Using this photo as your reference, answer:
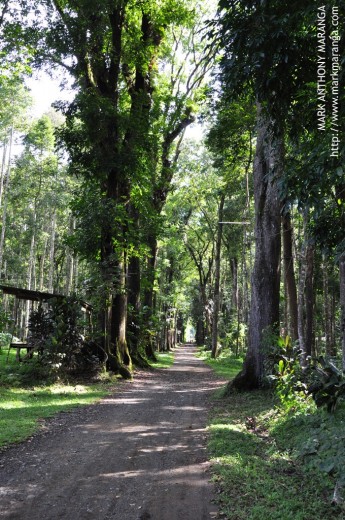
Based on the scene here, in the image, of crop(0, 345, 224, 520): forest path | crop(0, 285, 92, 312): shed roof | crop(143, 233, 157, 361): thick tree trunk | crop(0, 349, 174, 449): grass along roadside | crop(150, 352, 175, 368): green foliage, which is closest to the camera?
crop(0, 345, 224, 520): forest path

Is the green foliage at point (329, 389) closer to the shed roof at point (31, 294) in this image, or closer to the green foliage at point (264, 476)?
the green foliage at point (264, 476)

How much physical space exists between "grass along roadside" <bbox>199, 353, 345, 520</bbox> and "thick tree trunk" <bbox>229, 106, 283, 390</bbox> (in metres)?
2.49

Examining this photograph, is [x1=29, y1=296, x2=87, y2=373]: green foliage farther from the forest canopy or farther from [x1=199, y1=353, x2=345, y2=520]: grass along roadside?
[x1=199, y1=353, x2=345, y2=520]: grass along roadside

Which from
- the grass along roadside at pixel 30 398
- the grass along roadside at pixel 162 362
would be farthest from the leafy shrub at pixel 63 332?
the grass along roadside at pixel 162 362

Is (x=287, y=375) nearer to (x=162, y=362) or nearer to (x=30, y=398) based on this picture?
(x=30, y=398)

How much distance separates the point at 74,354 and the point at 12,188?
23.6 metres

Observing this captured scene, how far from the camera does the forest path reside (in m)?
4.00

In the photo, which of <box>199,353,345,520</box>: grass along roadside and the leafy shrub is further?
the leafy shrub

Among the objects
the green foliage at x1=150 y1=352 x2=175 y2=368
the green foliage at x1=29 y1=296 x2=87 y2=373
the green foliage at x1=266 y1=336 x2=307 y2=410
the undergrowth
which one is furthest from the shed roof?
the green foliage at x1=150 y1=352 x2=175 y2=368

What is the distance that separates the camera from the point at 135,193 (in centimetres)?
Result: 1541

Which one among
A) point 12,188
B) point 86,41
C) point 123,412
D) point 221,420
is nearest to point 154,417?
point 123,412

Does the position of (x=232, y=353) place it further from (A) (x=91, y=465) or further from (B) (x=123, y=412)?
(A) (x=91, y=465)

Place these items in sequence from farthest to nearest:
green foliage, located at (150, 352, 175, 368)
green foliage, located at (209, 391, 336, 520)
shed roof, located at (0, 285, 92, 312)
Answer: green foliage, located at (150, 352, 175, 368) < shed roof, located at (0, 285, 92, 312) < green foliage, located at (209, 391, 336, 520)

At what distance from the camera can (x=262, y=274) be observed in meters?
10.7
